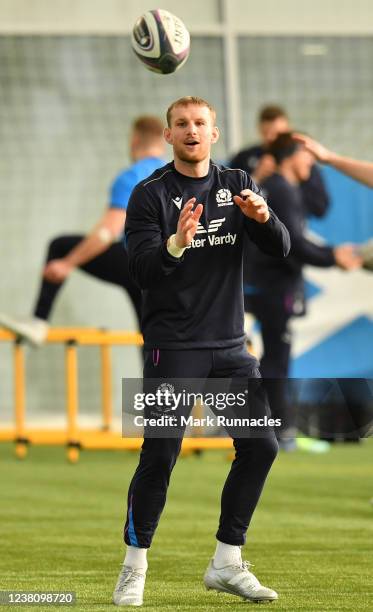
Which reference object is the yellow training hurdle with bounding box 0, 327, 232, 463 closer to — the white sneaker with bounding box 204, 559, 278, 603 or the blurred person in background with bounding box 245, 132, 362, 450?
the blurred person in background with bounding box 245, 132, 362, 450

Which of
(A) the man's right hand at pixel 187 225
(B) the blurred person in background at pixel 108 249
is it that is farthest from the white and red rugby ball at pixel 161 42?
(B) the blurred person in background at pixel 108 249

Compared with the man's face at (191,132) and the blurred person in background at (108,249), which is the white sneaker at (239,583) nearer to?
the man's face at (191,132)

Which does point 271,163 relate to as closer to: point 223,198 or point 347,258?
point 347,258

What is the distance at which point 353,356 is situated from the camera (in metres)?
12.6

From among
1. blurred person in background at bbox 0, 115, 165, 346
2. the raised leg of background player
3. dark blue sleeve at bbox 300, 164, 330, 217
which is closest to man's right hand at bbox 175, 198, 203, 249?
blurred person in background at bbox 0, 115, 165, 346

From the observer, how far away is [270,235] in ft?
15.5

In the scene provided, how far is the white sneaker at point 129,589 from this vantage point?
15.1ft

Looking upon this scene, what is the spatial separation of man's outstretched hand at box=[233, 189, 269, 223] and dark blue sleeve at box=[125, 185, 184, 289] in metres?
0.25

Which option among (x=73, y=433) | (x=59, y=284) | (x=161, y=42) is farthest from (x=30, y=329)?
(x=161, y=42)

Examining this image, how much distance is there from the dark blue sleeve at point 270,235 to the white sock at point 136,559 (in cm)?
106

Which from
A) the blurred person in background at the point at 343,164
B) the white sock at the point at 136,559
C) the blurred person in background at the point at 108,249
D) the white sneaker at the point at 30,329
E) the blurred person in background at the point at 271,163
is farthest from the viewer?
the blurred person in background at the point at 271,163

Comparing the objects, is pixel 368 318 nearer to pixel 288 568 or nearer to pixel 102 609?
pixel 288 568

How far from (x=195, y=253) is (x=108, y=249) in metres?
5.02

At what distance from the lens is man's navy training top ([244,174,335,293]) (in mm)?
9805
